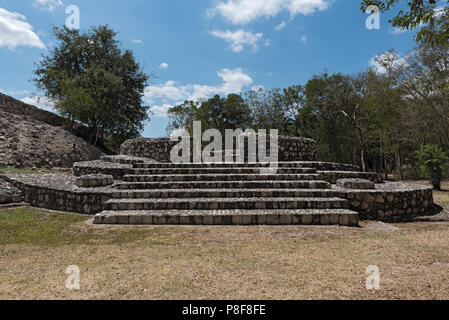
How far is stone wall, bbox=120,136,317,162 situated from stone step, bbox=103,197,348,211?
5.47 metres

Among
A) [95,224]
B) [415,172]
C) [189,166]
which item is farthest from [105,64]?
[415,172]

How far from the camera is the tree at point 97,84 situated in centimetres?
1628

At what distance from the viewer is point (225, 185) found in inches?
262

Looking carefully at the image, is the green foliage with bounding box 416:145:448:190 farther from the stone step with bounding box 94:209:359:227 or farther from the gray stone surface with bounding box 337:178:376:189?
the stone step with bounding box 94:209:359:227

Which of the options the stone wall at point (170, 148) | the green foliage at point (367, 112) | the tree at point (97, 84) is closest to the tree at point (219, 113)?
the green foliage at point (367, 112)

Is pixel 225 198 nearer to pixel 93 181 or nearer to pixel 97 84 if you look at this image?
pixel 93 181

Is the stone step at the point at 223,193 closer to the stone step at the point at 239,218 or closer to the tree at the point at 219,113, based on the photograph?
the stone step at the point at 239,218

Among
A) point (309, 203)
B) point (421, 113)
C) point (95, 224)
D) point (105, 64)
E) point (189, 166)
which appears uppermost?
point (105, 64)

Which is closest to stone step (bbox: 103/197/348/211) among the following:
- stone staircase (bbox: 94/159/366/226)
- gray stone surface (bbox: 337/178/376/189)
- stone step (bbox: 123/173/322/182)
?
stone staircase (bbox: 94/159/366/226)

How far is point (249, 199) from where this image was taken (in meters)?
5.59

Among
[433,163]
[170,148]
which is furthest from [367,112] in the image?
[170,148]

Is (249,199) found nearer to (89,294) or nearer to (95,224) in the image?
(95,224)

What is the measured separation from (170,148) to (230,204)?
21.5 ft

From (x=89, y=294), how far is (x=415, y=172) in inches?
885
